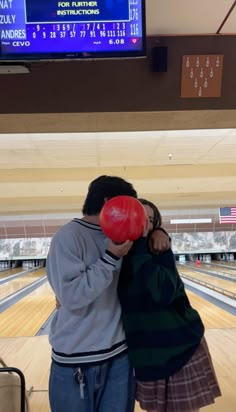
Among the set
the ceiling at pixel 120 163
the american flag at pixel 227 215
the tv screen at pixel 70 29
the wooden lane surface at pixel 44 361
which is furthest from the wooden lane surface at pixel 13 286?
the tv screen at pixel 70 29

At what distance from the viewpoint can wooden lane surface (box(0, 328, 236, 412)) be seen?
2790mm

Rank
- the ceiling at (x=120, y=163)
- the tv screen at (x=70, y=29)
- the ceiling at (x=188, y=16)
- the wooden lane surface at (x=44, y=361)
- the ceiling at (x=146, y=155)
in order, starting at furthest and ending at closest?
the ceiling at (x=120, y=163)
the wooden lane surface at (x=44, y=361)
the ceiling at (x=146, y=155)
the ceiling at (x=188, y=16)
the tv screen at (x=70, y=29)

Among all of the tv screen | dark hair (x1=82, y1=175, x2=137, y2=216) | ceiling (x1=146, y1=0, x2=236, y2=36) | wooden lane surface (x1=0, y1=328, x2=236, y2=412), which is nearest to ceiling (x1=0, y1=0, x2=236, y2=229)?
ceiling (x1=146, y1=0, x2=236, y2=36)

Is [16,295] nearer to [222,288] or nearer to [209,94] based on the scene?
[222,288]

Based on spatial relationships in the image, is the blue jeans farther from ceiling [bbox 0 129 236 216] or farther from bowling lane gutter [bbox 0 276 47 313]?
bowling lane gutter [bbox 0 276 47 313]

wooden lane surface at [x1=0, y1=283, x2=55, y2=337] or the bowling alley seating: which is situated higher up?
the bowling alley seating

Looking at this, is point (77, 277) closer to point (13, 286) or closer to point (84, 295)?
point (84, 295)

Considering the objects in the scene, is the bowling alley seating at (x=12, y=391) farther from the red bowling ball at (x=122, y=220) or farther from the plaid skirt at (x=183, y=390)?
the red bowling ball at (x=122, y=220)

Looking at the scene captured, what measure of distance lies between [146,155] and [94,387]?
5.49m

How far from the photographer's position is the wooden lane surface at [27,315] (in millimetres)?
5809

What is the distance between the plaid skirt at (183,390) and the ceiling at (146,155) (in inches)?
56.0

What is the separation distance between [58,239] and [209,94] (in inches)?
55.6

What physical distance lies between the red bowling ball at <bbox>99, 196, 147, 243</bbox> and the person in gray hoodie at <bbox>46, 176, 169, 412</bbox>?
0.14ft

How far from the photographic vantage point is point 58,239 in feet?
4.09
